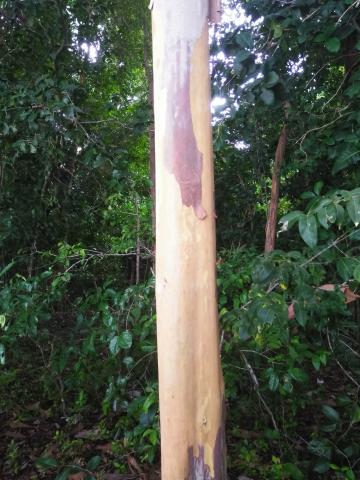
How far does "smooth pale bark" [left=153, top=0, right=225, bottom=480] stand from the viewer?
1138mm

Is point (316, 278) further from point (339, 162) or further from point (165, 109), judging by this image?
point (165, 109)

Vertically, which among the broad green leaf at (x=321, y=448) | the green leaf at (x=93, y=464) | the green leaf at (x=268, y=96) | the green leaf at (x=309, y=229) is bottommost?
the green leaf at (x=93, y=464)

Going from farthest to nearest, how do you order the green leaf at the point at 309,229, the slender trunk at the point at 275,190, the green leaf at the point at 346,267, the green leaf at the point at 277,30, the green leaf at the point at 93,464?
the slender trunk at the point at 275,190, the green leaf at the point at 93,464, the green leaf at the point at 277,30, the green leaf at the point at 346,267, the green leaf at the point at 309,229

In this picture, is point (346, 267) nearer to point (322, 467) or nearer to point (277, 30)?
point (277, 30)

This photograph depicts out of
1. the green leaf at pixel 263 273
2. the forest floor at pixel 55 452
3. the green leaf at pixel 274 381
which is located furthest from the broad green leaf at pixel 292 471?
the green leaf at pixel 263 273

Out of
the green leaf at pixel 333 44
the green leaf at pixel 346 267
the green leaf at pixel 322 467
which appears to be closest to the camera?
the green leaf at pixel 346 267

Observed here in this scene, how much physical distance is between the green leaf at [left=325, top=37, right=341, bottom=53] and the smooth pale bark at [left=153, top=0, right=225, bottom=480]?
0.93 meters

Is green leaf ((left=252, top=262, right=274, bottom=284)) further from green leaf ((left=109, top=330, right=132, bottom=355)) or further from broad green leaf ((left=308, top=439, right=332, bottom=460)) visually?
broad green leaf ((left=308, top=439, right=332, bottom=460))

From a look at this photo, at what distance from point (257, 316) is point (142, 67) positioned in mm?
4923

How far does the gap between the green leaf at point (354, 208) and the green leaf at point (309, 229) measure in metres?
0.12

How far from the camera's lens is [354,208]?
1224mm

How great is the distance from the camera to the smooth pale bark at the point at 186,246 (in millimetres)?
1138

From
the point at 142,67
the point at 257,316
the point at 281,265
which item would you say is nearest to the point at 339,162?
the point at 281,265

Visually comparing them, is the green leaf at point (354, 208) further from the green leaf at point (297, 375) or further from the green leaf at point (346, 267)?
the green leaf at point (297, 375)
